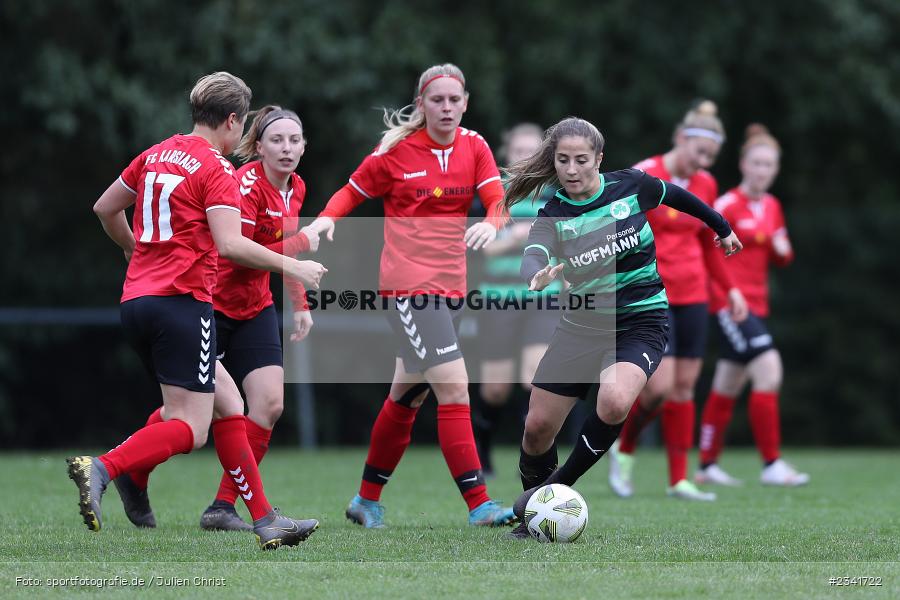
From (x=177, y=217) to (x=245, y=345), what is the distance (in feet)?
3.19

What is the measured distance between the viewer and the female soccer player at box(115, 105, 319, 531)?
557 cm

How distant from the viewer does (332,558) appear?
181 inches

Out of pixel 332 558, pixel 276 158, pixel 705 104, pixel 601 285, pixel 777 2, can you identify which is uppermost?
pixel 777 2

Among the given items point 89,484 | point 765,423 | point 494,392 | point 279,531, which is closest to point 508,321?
point 494,392

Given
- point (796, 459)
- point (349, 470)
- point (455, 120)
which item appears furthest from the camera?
point (796, 459)

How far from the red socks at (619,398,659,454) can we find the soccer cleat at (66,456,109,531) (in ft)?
13.6

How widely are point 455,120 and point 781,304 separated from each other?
10.3 meters

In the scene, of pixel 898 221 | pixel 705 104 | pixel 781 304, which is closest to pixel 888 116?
pixel 898 221

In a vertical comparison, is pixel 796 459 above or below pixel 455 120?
below

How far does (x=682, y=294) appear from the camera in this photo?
309 inches

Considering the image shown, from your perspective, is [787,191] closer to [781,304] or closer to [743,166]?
[781,304]

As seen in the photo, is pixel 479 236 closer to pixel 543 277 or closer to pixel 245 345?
pixel 543 277

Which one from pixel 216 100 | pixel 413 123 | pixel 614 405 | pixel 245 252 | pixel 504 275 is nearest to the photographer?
pixel 245 252

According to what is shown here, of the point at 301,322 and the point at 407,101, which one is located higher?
the point at 407,101
